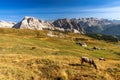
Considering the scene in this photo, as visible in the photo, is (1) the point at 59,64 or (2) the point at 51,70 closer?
(2) the point at 51,70

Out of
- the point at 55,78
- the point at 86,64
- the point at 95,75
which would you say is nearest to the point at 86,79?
the point at 95,75

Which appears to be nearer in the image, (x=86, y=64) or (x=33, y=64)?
(x=33, y=64)

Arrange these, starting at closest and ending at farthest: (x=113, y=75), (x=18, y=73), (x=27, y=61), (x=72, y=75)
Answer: (x=18, y=73) < (x=72, y=75) < (x=113, y=75) < (x=27, y=61)

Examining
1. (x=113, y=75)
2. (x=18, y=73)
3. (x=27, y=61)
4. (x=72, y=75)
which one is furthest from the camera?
(x=27, y=61)

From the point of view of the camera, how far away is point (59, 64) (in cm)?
3425

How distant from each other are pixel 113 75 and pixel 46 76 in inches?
406

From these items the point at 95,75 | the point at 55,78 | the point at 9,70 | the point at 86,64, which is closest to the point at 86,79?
the point at 95,75

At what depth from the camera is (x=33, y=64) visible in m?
33.6

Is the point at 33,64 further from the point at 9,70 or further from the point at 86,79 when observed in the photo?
the point at 86,79

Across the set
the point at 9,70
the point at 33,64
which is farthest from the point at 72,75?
the point at 9,70

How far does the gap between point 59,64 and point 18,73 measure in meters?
7.55

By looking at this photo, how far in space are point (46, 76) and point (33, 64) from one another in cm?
431

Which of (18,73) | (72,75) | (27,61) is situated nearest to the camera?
(18,73)

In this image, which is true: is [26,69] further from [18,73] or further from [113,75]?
[113,75]
